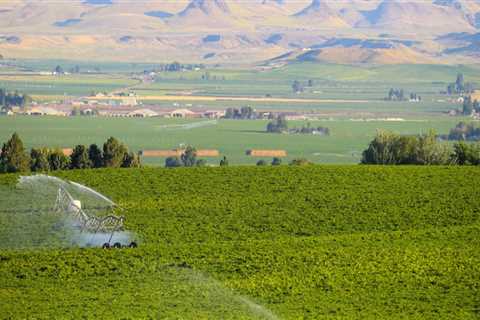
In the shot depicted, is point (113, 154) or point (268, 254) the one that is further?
point (113, 154)

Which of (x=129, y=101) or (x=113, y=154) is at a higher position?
(x=129, y=101)

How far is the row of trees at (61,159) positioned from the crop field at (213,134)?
28441mm

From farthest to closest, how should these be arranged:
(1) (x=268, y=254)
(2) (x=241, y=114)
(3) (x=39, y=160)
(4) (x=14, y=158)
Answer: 1. (2) (x=241, y=114)
2. (3) (x=39, y=160)
3. (4) (x=14, y=158)
4. (1) (x=268, y=254)

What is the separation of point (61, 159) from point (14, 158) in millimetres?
2002

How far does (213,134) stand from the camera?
110938mm

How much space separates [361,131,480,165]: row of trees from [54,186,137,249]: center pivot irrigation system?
23609 millimetres

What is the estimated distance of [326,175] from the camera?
40.9m

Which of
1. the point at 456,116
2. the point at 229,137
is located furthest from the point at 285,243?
the point at 456,116

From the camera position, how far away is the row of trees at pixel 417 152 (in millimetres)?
50250

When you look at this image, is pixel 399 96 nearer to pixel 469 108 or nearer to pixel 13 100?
pixel 469 108

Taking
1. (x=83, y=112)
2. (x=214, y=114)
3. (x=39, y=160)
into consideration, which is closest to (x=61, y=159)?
(x=39, y=160)

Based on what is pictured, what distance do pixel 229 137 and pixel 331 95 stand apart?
245 ft

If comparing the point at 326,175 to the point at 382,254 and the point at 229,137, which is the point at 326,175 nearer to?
the point at 382,254

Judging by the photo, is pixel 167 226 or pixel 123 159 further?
pixel 123 159
